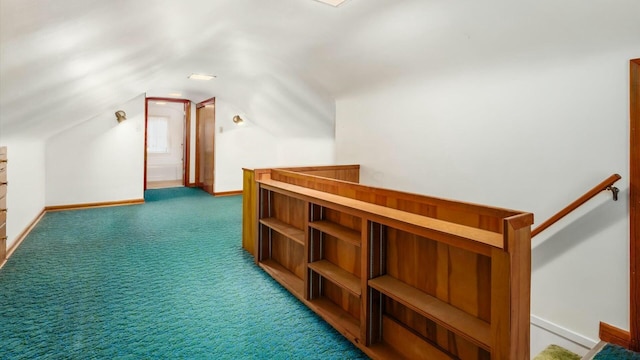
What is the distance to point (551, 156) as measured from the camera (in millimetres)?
2348

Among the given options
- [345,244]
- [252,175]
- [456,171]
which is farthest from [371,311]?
[252,175]

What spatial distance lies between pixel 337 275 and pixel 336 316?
10.4 inches

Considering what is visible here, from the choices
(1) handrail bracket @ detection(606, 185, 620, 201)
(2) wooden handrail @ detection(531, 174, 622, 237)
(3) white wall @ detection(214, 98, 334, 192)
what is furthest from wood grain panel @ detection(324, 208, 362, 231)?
(3) white wall @ detection(214, 98, 334, 192)

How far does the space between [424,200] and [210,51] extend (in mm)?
3221

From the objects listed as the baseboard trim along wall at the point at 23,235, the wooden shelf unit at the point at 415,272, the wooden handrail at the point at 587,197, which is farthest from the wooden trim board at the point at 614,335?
the baseboard trim along wall at the point at 23,235

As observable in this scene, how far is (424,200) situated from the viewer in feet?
5.86

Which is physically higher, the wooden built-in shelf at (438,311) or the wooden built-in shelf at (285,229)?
the wooden built-in shelf at (285,229)

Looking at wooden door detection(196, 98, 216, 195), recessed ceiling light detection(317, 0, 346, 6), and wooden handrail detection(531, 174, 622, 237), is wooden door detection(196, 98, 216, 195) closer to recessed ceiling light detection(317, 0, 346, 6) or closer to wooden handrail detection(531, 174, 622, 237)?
recessed ceiling light detection(317, 0, 346, 6)

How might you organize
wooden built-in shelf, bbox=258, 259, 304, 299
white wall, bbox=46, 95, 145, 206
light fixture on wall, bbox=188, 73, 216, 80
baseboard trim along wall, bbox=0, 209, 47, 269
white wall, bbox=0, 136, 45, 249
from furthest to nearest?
white wall, bbox=46, 95, 145, 206
light fixture on wall, bbox=188, 73, 216, 80
white wall, bbox=0, 136, 45, 249
baseboard trim along wall, bbox=0, 209, 47, 269
wooden built-in shelf, bbox=258, 259, 304, 299

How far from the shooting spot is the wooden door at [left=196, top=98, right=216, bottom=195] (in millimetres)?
7090

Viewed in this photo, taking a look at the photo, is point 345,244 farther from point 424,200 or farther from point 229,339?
point 229,339

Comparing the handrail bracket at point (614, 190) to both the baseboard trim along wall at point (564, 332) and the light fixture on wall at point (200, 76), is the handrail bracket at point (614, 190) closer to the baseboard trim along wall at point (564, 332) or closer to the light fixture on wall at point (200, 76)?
the baseboard trim along wall at point (564, 332)

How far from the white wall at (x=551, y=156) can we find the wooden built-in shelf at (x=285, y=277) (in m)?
1.57

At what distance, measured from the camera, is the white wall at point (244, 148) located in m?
6.98
